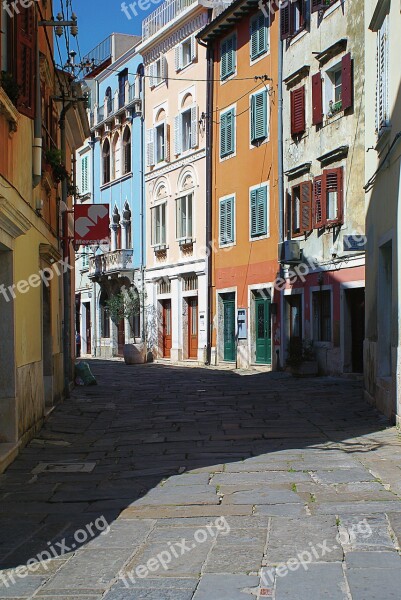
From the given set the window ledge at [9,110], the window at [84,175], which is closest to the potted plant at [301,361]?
the window ledge at [9,110]

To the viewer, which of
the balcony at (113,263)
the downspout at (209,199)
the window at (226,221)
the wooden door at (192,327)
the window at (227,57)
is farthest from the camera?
the balcony at (113,263)

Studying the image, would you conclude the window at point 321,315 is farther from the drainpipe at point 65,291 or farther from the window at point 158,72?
the window at point 158,72

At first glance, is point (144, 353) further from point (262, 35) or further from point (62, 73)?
point (62, 73)

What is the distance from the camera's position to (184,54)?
31.0 m

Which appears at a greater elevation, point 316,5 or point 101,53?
point 101,53

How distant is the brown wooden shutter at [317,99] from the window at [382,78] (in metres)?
8.24

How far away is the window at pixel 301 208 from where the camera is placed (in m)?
22.2

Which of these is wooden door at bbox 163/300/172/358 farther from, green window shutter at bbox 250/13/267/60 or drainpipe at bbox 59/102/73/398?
drainpipe at bbox 59/102/73/398

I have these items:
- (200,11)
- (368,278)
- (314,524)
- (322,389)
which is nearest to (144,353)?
(200,11)

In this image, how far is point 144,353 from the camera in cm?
3117

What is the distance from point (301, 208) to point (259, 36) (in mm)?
6384

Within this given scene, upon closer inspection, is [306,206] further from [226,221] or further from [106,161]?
[106,161]

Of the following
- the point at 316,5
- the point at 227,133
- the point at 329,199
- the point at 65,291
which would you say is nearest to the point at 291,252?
the point at 329,199

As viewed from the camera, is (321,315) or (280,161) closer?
(321,315)
